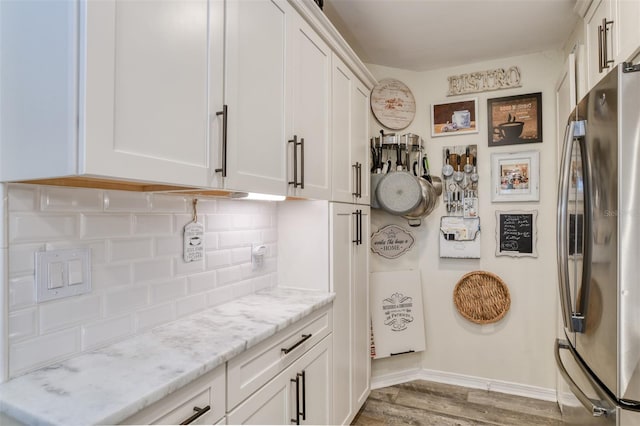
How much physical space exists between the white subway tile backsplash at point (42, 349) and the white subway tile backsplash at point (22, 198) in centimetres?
34

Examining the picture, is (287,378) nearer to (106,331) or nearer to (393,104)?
(106,331)

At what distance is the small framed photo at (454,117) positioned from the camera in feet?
9.73

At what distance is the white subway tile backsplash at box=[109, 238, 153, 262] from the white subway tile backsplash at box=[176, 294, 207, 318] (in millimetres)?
253

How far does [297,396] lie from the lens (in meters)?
1.61

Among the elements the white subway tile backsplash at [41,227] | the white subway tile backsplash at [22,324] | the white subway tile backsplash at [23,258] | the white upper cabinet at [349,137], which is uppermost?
the white upper cabinet at [349,137]

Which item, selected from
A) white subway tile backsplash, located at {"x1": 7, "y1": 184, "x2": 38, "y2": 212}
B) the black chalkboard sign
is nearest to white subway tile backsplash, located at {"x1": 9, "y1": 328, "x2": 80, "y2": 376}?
white subway tile backsplash, located at {"x1": 7, "y1": 184, "x2": 38, "y2": 212}

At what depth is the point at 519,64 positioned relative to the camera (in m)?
2.87

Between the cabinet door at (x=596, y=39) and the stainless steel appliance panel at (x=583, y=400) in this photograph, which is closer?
the stainless steel appliance panel at (x=583, y=400)

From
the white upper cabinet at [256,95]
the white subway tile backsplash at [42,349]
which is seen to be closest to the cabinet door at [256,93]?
the white upper cabinet at [256,95]

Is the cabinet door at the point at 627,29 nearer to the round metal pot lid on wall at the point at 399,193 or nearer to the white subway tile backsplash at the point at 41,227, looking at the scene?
the round metal pot lid on wall at the point at 399,193

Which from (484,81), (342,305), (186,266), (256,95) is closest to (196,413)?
(186,266)

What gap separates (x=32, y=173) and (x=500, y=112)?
2961 mm

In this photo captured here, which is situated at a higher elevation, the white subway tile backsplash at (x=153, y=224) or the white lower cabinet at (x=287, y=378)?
the white subway tile backsplash at (x=153, y=224)

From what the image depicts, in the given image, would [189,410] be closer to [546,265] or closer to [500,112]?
[546,265]
